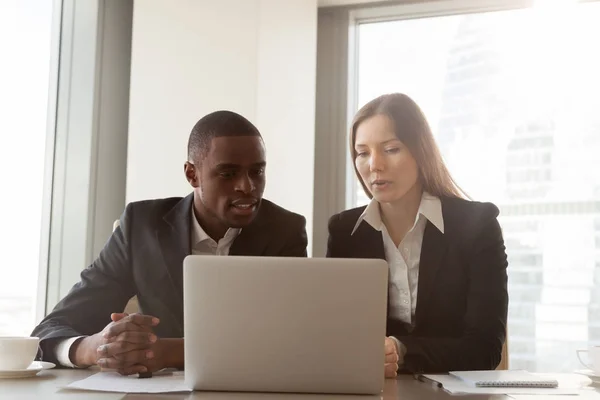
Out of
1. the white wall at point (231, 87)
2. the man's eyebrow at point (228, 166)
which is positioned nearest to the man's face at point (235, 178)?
the man's eyebrow at point (228, 166)

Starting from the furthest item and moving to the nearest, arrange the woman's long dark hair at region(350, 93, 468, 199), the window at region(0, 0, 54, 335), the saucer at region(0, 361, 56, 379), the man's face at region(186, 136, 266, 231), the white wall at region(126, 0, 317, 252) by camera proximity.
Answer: the white wall at region(126, 0, 317, 252)
the window at region(0, 0, 54, 335)
the woman's long dark hair at region(350, 93, 468, 199)
the man's face at region(186, 136, 266, 231)
the saucer at region(0, 361, 56, 379)

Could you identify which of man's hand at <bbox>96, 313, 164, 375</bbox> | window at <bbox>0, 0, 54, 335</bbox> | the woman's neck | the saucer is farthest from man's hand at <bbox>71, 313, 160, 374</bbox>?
window at <bbox>0, 0, 54, 335</bbox>

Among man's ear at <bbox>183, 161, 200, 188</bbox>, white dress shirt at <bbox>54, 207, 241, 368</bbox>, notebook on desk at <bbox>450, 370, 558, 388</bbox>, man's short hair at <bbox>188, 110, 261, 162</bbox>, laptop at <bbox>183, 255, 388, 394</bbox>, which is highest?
man's short hair at <bbox>188, 110, 261, 162</bbox>

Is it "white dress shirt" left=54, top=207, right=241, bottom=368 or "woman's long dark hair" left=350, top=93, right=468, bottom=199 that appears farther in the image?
"woman's long dark hair" left=350, top=93, right=468, bottom=199

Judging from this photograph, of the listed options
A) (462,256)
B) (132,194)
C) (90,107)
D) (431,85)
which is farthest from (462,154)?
(90,107)

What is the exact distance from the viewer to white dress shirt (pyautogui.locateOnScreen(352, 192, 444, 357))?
2.11 meters

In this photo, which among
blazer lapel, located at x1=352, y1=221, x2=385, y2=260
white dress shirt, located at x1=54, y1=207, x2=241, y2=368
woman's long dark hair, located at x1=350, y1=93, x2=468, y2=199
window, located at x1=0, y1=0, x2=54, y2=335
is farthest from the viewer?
window, located at x1=0, y1=0, x2=54, y2=335

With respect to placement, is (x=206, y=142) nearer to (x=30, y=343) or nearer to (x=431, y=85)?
(x=30, y=343)

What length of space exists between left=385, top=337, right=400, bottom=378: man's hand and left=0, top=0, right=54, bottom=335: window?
201cm

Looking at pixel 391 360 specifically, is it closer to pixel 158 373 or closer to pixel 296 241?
pixel 158 373

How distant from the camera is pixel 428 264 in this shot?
206 centimetres

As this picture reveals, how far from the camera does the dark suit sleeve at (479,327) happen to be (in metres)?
1.66

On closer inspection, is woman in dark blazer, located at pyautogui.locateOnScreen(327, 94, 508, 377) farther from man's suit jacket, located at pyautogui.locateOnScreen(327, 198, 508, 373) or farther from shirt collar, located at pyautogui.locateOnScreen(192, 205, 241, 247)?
shirt collar, located at pyautogui.locateOnScreen(192, 205, 241, 247)

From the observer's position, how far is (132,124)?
3.28 meters
